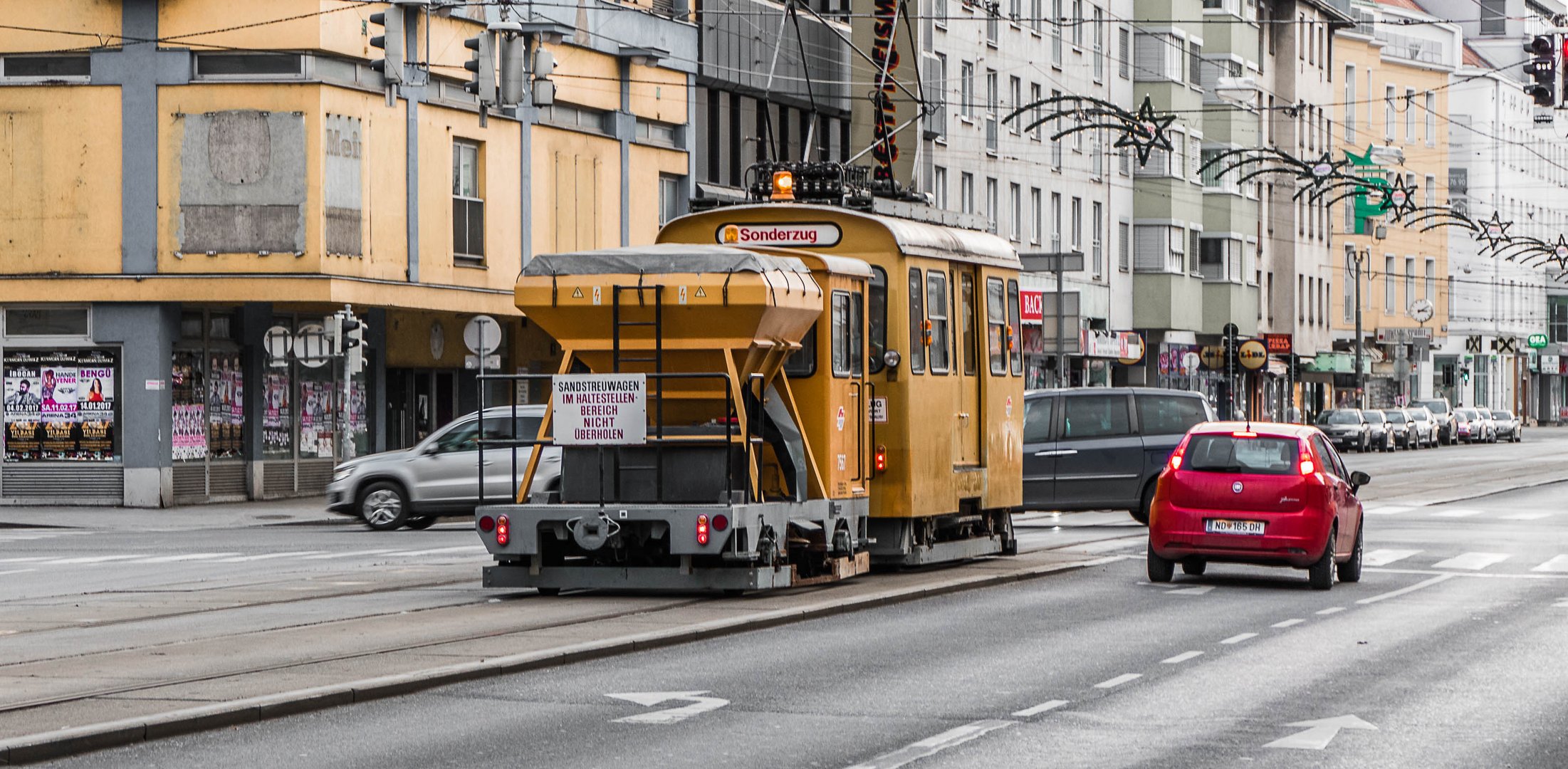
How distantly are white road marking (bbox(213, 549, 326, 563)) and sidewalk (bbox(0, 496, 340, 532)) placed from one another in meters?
6.74

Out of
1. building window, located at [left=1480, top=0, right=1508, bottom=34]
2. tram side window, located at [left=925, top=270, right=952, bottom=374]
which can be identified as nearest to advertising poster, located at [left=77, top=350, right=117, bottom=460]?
tram side window, located at [left=925, top=270, right=952, bottom=374]

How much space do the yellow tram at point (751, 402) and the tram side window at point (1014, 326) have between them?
1890 mm

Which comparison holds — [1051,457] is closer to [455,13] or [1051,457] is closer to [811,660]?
[455,13]

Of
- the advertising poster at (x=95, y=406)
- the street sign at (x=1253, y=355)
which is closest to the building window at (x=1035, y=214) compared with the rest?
the street sign at (x=1253, y=355)

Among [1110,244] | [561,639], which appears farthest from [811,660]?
[1110,244]

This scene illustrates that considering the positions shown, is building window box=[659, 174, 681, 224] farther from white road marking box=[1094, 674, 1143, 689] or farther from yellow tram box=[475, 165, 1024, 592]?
white road marking box=[1094, 674, 1143, 689]

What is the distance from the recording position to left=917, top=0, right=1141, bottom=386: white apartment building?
61.2 metres

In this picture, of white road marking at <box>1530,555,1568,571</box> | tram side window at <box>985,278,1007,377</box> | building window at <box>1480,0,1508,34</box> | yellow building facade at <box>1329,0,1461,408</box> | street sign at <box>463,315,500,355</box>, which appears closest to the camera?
tram side window at <box>985,278,1007,377</box>

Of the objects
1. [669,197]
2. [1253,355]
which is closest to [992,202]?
[1253,355]

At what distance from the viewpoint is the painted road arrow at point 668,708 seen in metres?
11.9

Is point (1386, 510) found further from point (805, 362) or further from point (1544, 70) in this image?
point (805, 362)

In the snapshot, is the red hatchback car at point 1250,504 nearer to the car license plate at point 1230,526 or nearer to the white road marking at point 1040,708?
the car license plate at point 1230,526

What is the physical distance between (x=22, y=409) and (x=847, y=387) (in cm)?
2274

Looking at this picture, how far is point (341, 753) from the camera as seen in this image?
35.0 ft
